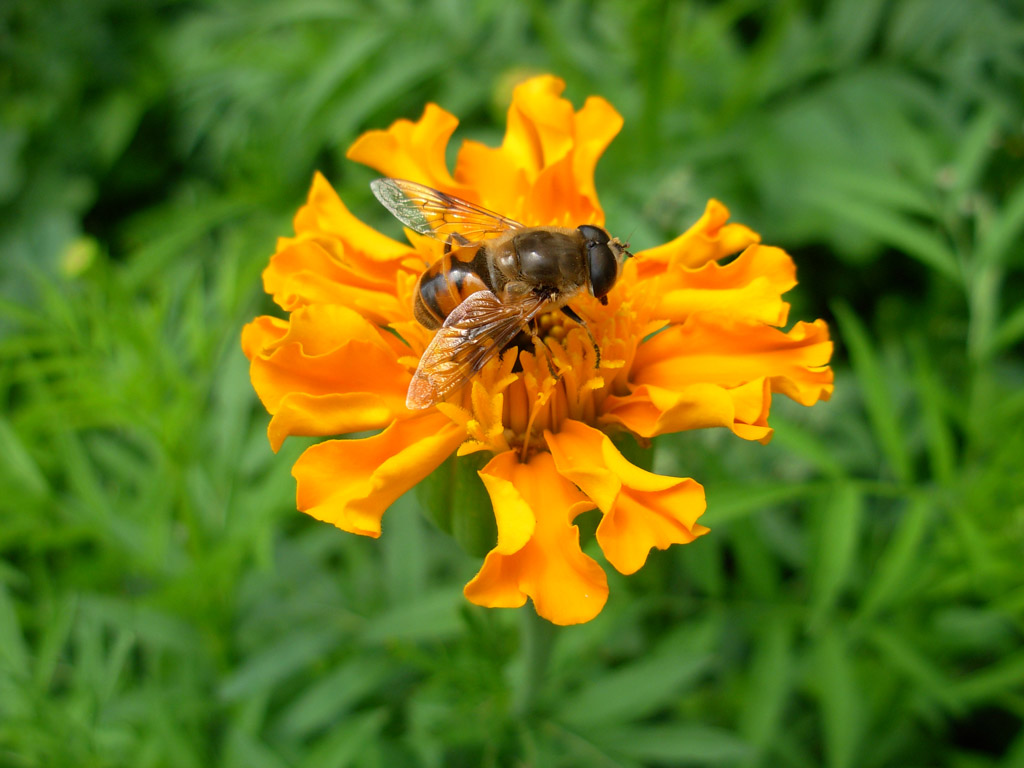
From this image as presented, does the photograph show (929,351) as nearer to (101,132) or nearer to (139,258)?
(139,258)

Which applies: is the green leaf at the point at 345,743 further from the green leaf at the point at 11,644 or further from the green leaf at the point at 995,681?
the green leaf at the point at 995,681

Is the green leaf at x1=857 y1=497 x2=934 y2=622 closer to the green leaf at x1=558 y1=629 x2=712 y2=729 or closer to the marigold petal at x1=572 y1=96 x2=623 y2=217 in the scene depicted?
the green leaf at x1=558 y1=629 x2=712 y2=729

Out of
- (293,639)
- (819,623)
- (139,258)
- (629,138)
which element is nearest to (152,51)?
(139,258)

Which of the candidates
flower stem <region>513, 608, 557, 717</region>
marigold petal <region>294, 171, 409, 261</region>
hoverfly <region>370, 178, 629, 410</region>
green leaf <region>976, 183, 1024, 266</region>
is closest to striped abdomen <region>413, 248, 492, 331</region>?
hoverfly <region>370, 178, 629, 410</region>

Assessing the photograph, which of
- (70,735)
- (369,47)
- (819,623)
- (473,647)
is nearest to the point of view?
(473,647)

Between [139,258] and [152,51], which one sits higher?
[152,51]

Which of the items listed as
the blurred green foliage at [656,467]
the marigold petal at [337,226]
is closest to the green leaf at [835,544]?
the blurred green foliage at [656,467]

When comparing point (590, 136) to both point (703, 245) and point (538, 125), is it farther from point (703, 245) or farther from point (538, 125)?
point (703, 245)
